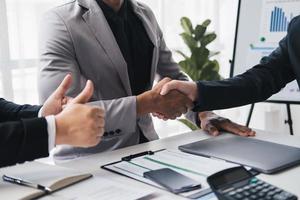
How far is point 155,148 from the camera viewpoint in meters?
1.27

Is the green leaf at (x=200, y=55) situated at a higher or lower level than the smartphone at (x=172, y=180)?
higher

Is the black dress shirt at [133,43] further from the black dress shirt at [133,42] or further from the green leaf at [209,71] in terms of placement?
the green leaf at [209,71]

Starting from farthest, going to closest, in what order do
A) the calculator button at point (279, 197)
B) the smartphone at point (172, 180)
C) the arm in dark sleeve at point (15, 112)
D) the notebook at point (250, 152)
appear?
the arm in dark sleeve at point (15, 112) → the notebook at point (250, 152) → the smartphone at point (172, 180) → the calculator button at point (279, 197)

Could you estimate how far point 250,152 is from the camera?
45.8 inches

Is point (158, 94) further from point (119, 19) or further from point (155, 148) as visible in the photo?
point (119, 19)

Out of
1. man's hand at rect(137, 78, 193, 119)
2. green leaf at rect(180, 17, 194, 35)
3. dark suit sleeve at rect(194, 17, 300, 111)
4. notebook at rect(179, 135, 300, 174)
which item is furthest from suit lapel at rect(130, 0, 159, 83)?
green leaf at rect(180, 17, 194, 35)

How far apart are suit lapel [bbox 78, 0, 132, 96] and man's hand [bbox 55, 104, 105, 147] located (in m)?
0.53

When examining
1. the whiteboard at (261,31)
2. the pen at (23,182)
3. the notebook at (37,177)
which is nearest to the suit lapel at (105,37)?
the notebook at (37,177)

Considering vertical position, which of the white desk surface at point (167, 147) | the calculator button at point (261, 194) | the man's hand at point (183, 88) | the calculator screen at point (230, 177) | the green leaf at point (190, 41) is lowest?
the white desk surface at point (167, 147)

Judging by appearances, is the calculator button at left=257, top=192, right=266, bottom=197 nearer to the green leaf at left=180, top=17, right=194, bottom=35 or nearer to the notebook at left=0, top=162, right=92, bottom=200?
the notebook at left=0, top=162, right=92, bottom=200

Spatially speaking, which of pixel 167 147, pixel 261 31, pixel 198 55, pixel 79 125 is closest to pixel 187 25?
pixel 198 55

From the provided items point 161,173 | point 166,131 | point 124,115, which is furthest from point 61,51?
point 166,131

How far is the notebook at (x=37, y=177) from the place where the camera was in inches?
33.8

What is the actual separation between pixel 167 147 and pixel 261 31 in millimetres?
1353
